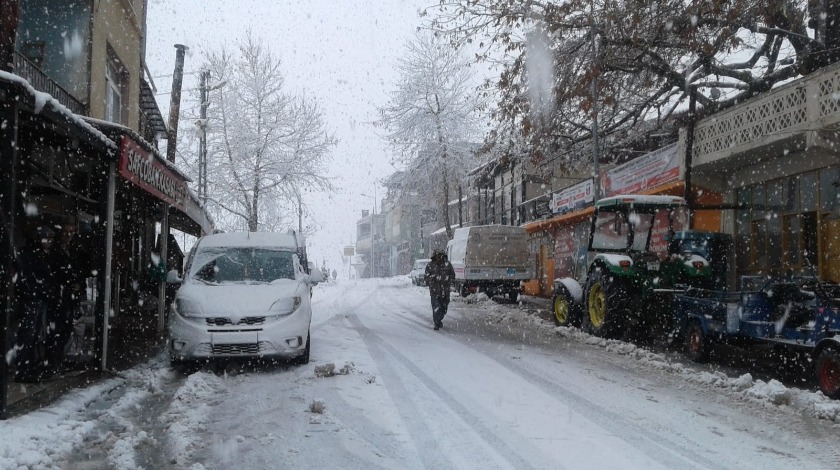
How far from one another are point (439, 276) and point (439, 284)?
0.59 ft

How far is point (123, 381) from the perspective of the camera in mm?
7406

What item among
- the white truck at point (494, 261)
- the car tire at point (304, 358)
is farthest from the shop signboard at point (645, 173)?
the car tire at point (304, 358)

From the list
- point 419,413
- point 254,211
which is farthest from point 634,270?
point 254,211

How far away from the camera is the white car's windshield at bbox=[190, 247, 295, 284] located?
29.9 feet

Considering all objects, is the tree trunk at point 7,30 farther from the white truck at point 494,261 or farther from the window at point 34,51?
the white truck at point 494,261

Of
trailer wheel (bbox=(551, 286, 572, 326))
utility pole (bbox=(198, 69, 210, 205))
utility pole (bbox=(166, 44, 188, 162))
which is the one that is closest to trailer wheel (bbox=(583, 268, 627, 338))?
trailer wheel (bbox=(551, 286, 572, 326))

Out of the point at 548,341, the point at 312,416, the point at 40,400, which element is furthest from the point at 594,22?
the point at 40,400

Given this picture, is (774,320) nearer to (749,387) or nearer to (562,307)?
(749,387)

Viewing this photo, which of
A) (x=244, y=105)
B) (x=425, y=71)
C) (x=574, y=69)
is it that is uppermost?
(x=425, y=71)

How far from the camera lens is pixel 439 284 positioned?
1333 centimetres

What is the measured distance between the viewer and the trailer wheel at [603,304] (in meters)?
11.1

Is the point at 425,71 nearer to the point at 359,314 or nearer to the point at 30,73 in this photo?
the point at 359,314

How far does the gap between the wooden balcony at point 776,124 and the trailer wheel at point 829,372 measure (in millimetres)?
6480

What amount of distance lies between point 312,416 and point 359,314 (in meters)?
11.5
